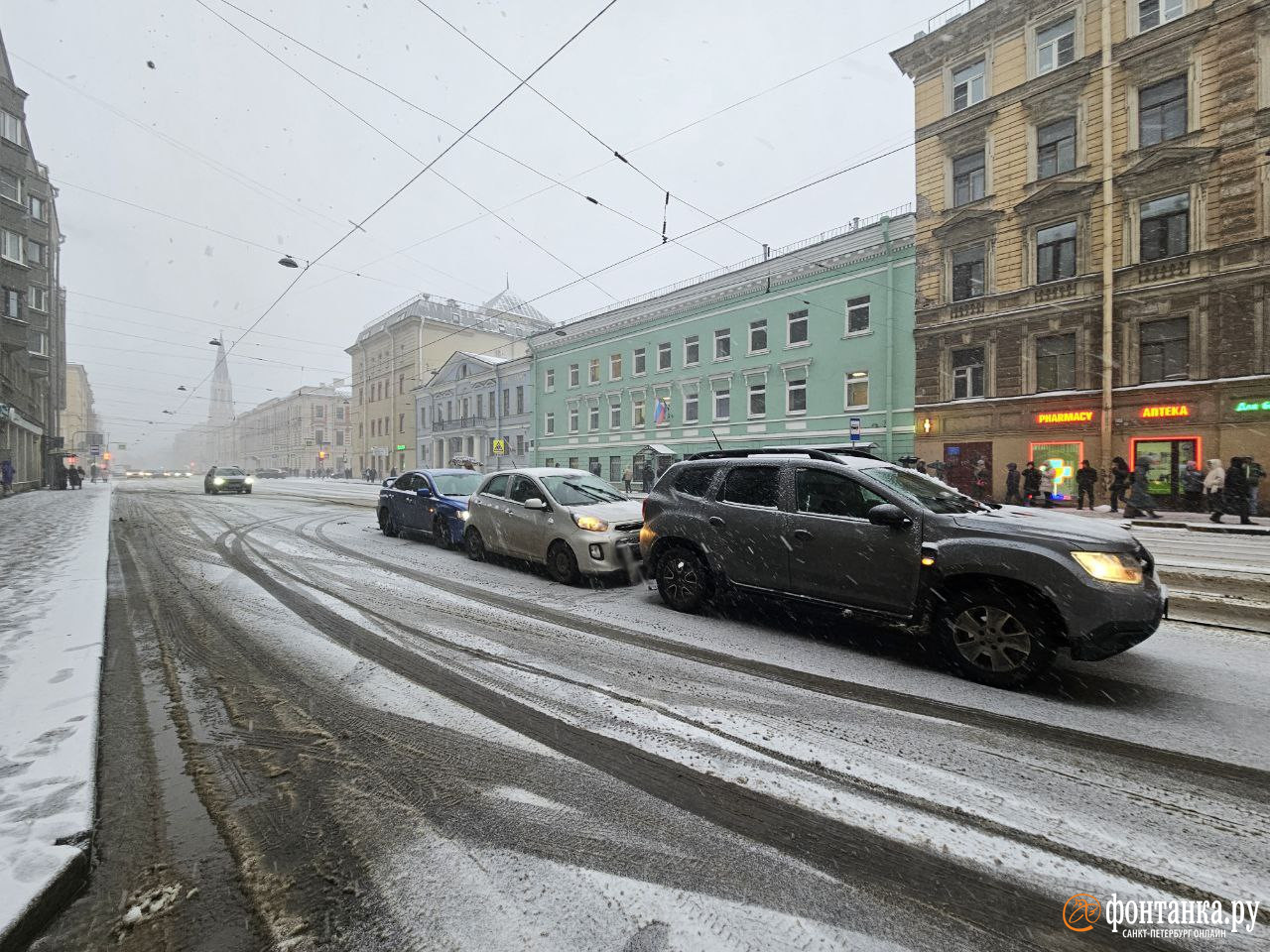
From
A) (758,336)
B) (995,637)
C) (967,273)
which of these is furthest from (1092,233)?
(995,637)

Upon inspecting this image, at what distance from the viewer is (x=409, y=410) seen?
61.2 meters

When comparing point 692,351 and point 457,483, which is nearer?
point 457,483

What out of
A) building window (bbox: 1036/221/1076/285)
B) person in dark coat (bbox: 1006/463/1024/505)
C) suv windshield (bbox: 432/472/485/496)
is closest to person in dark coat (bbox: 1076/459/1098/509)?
person in dark coat (bbox: 1006/463/1024/505)

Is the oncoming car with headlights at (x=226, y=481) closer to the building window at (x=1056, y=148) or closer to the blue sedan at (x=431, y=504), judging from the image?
→ the blue sedan at (x=431, y=504)

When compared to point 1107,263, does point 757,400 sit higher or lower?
lower

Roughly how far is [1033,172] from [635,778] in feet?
85.2

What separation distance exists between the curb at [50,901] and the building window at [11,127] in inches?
1435

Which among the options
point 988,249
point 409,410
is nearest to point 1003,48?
point 988,249

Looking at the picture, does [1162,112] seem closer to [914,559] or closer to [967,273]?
[967,273]

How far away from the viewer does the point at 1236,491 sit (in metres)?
14.6

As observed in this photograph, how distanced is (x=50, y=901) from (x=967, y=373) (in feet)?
84.1

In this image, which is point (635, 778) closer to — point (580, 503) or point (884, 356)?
point (580, 503)

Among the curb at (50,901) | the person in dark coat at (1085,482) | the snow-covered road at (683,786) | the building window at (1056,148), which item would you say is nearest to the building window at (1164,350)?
the person in dark coat at (1085,482)

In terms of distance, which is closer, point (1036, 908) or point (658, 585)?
point (1036, 908)
